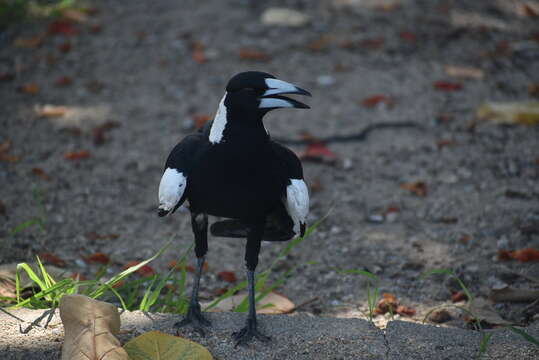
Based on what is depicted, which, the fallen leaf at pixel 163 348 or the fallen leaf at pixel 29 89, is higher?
the fallen leaf at pixel 163 348

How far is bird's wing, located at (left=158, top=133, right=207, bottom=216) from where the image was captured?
2719 millimetres

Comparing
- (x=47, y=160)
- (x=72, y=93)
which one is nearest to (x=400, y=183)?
(x=47, y=160)

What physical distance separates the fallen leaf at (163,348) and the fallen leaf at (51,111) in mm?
3477

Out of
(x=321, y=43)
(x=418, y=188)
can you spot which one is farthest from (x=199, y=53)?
(x=418, y=188)

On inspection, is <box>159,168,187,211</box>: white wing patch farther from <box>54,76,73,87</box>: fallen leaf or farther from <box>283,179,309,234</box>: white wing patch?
<box>54,76,73,87</box>: fallen leaf

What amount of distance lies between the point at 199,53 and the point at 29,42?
1720 millimetres

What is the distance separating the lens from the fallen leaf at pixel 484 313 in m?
3.13

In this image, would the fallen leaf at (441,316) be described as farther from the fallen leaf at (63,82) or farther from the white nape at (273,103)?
the fallen leaf at (63,82)

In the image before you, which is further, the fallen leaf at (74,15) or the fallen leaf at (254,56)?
the fallen leaf at (74,15)

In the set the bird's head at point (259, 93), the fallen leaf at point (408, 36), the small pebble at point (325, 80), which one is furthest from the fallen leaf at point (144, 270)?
the fallen leaf at point (408, 36)

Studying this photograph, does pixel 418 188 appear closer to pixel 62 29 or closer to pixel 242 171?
pixel 242 171

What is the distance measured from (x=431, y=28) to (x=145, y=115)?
10.5 feet

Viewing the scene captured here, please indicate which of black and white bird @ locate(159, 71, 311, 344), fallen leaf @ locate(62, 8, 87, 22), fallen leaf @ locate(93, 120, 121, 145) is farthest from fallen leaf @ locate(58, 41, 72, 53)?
black and white bird @ locate(159, 71, 311, 344)

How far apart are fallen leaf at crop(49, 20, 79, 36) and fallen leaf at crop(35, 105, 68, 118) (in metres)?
1.46
